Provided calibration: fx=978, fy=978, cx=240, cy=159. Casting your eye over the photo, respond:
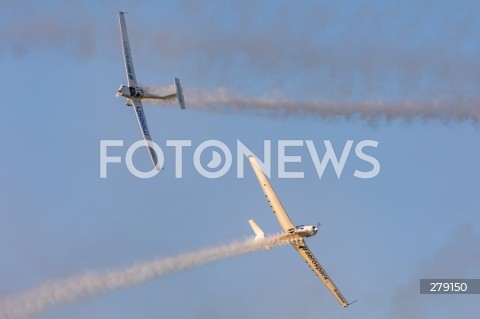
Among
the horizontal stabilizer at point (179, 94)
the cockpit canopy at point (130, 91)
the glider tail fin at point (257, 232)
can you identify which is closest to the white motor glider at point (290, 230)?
the glider tail fin at point (257, 232)

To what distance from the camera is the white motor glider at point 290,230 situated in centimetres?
6744

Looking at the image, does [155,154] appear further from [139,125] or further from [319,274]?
[319,274]

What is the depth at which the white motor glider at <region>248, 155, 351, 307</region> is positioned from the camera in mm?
67438

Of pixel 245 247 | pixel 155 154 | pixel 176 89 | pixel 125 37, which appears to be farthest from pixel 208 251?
pixel 125 37

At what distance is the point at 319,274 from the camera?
7525cm

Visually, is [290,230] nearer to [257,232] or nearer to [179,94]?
[257,232]

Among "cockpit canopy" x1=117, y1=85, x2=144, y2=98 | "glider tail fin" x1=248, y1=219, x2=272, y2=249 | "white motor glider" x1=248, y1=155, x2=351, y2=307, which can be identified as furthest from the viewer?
"cockpit canopy" x1=117, y1=85, x2=144, y2=98

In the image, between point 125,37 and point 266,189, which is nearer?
point 266,189

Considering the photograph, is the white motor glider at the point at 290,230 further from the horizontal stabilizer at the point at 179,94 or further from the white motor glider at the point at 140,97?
the white motor glider at the point at 140,97

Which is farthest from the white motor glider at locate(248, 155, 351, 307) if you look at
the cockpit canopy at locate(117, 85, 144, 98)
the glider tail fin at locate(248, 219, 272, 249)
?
the cockpit canopy at locate(117, 85, 144, 98)

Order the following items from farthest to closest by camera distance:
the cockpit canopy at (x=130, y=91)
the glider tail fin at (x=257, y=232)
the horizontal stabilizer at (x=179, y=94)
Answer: the horizontal stabilizer at (x=179, y=94) → the cockpit canopy at (x=130, y=91) → the glider tail fin at (x=257, y=232)

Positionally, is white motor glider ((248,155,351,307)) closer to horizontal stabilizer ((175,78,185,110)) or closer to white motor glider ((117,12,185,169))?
horizontal stabilizer ((175,78,185,110))

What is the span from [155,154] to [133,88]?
529 centimetres

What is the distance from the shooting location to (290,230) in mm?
67750
